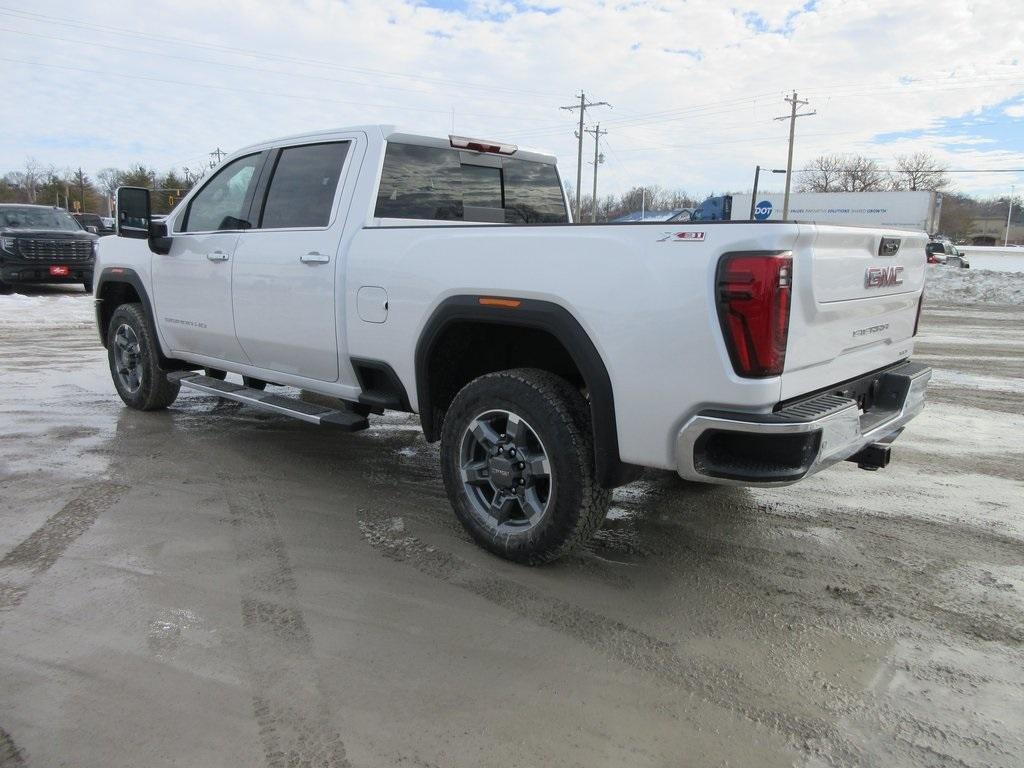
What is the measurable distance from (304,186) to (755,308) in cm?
309

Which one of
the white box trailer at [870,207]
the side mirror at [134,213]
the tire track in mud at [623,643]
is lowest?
the tire track in mud at [623,643]

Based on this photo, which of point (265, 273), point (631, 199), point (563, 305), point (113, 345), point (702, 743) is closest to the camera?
point (702, 743)

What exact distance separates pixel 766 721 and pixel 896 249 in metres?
2.18

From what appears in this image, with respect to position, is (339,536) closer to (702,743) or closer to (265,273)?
(265,273)

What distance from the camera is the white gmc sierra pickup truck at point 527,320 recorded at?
2.79 m

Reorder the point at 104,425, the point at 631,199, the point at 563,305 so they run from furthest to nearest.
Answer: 1. the point at 631,199
2. the point at 104,425
3. the point at 563,305

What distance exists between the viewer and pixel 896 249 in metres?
3.46

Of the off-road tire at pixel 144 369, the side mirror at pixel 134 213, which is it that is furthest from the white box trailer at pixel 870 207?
the side mirror at pixel 134 213

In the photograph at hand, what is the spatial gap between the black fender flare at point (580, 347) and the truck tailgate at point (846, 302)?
70cm

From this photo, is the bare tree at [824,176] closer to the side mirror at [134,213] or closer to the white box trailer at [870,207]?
the white box trailer at [870,207]

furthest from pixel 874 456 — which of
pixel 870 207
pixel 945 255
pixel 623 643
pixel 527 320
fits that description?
pixel 870 207

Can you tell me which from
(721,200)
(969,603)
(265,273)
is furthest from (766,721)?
(721,200)

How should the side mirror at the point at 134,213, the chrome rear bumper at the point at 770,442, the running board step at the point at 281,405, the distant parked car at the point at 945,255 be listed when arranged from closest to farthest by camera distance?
the chrome rear bumper at the point at 770,442 < the running board step at the point at 281,405 < the side mirror at the point at 134,213 < the distant parked car at the point at 945,255

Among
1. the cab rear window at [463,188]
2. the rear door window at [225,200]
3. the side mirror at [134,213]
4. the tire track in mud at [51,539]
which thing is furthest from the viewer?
the side mirror at [134,213]
